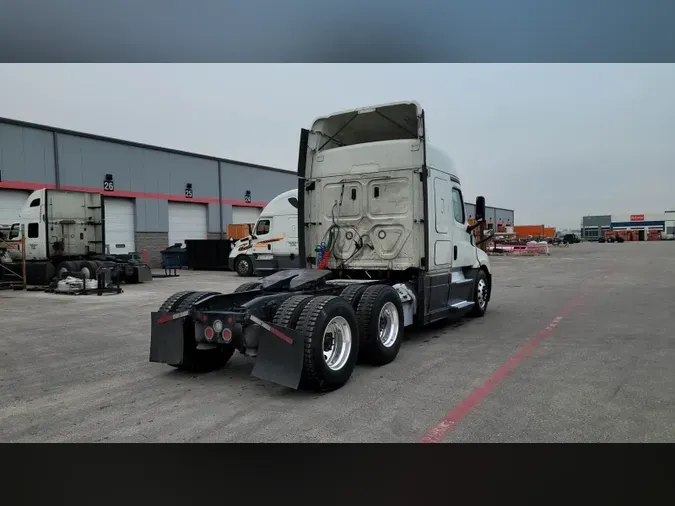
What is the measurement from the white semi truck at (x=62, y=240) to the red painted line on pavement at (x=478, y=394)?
14296 mm

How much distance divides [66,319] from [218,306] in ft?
20.6

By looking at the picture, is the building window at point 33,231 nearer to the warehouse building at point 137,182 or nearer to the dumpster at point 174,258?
the warehouse building at point 137,182

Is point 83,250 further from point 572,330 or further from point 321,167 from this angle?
point 572,330

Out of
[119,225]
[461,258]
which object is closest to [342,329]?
[461,258]

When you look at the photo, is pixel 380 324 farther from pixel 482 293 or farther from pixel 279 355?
pixel 482 293

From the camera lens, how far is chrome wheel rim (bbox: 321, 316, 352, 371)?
5.41 m

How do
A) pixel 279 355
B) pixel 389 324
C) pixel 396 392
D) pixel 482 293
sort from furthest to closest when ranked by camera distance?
1. pixel 482 293
2. pixel 389 324
3. pixel 396 392
4. pixel 279 355

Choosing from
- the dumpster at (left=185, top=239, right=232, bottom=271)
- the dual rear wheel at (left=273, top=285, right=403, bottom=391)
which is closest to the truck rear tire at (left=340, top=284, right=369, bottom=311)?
the dual rear wheel at (left=273, top=285, right=403, bottom=391)

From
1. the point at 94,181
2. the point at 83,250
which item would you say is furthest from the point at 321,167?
the point at 94,181

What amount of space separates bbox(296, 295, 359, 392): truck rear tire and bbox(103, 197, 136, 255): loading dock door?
23.2 metres

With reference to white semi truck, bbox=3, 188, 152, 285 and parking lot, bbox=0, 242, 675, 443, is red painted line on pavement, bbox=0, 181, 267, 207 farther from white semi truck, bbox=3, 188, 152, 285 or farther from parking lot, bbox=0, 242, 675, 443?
parking lot, bbox=0, 242, 675, 443

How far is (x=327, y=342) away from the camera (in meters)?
5.51

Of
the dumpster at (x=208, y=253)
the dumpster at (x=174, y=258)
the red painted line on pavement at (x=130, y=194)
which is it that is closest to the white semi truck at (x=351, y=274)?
the dumpster at (x=174, y=258)

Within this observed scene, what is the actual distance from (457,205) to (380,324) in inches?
137
